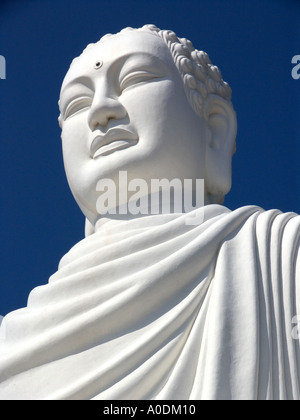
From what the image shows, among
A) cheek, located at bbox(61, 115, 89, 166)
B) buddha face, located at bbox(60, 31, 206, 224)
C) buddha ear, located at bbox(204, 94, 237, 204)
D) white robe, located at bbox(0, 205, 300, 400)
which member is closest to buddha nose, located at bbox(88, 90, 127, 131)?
buddha face, located at bbox(60, 31, 206, 224)

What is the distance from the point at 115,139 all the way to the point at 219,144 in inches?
33.7

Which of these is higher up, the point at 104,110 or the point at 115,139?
the point at 104,110

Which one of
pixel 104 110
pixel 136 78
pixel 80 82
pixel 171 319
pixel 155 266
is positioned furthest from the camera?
pixel 80 82

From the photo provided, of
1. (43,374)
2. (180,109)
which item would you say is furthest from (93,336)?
(180,109)

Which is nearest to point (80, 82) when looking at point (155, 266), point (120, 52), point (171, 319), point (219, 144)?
point (120, 52)

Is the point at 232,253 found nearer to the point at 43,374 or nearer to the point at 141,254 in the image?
the point at 141,254

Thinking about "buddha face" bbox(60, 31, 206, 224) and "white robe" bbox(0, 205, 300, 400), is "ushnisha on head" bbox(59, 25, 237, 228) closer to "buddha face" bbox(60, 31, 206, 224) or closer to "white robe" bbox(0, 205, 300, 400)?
"buddha face" bbox(60, 31, 206, 224)

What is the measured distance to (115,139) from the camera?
23.8 ft

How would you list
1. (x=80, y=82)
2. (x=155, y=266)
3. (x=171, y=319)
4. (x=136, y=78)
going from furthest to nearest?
(x=80, y=82) < (x=136, y=78) < (x=155, y=266) < (x=171, y=319)

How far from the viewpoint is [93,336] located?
621cm

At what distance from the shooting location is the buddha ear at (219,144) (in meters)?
7.54

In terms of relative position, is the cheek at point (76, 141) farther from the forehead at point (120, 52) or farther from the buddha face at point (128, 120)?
the forehead at point (120, 52)

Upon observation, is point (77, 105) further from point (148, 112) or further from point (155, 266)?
point (155, 266)
